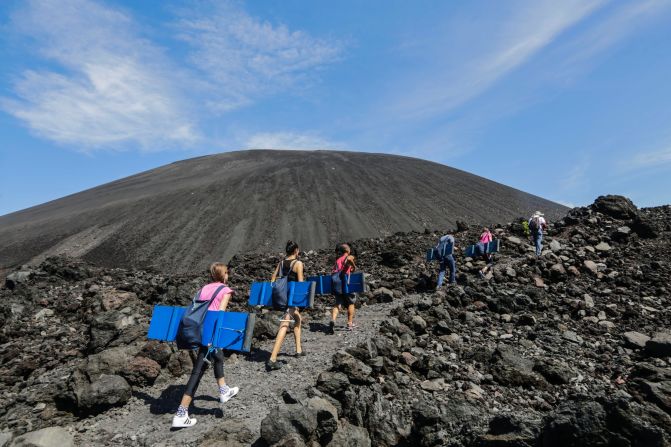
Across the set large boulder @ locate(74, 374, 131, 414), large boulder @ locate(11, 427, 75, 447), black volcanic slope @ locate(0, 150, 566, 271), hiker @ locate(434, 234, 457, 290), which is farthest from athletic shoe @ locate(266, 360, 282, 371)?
black volcanic slope @ locate(0, 150, 566, 271)

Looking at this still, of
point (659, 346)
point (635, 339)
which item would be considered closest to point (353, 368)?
point (659, 346)

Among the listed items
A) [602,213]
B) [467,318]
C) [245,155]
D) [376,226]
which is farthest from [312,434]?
[245,155]

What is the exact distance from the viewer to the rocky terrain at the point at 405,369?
4.24 meters

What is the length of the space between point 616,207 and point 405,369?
13.3m

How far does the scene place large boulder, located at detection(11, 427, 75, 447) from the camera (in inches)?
159

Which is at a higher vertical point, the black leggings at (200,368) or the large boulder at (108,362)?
the black leggings at (200,368)

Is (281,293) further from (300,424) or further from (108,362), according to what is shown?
(108,362)

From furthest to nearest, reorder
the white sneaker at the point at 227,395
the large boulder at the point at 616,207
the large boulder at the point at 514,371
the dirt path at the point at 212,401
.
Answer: the large boulder at the point at 616,207 < the large boulder at the point at 514,371 < the white sneaker at the point at 227,395 < the dirt path at the point at 212,401

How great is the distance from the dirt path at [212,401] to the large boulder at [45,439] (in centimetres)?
32

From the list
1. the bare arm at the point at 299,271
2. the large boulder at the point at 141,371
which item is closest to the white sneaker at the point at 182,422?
the large boulder at the point at 141,371

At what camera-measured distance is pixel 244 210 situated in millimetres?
23844

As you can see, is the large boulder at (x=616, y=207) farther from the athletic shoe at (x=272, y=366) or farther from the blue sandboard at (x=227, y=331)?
the blue sandboard at (x=227, y=331)

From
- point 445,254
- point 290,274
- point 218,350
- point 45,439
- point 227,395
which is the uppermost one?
point 445,254

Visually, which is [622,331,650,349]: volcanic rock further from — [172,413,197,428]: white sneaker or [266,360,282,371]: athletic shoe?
[172,413,197,428]: white sneaker
